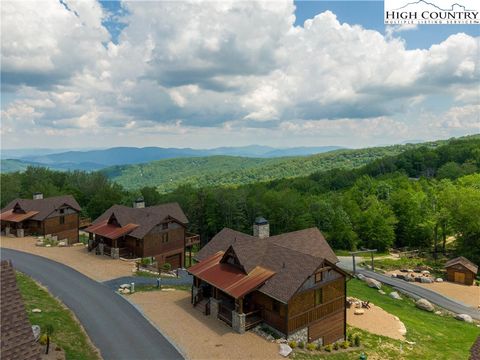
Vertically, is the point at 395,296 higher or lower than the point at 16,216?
lower

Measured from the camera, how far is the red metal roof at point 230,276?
24891 millimetres

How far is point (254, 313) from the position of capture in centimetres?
2542

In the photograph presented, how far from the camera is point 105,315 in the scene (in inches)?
A: 1026

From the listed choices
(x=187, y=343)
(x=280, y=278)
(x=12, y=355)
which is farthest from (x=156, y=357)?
(x=12, y=355)

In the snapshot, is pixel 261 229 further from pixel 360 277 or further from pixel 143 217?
pixel 360 277

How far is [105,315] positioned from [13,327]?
16562 mm

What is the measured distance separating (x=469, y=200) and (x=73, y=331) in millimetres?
65338

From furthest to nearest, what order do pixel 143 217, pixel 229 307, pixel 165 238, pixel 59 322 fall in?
pixel 143 217 → pixel 165 238 → pixel 229 307 → pixel 59 322

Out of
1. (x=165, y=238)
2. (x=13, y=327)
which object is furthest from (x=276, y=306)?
(x=165, y=238)

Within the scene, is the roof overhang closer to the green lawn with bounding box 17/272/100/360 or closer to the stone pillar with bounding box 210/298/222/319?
the green lawn with bounding box 17/272/100/360

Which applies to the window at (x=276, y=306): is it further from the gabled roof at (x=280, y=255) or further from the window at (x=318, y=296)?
the window at (x=318, y=296)

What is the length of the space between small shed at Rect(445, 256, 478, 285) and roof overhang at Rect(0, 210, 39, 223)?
63.4m

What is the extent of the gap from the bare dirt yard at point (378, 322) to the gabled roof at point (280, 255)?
5.56m

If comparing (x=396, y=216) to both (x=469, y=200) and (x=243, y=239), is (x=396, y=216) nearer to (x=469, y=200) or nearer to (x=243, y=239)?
(x=469, y=200)
